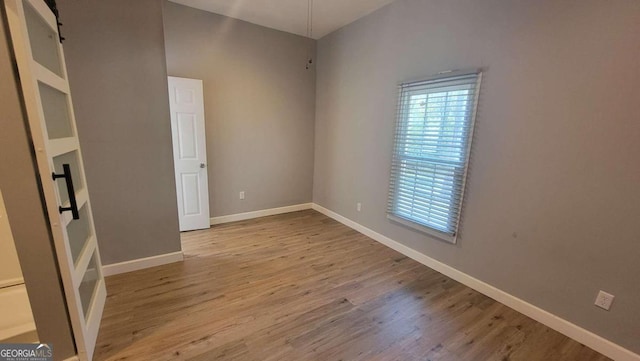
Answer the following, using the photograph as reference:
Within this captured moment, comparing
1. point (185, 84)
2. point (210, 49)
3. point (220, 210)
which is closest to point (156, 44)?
point (185, 84)

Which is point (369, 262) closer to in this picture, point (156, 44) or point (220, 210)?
point (220, 210)

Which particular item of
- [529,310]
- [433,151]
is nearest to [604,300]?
[529,310]

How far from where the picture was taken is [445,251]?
2.62 meters

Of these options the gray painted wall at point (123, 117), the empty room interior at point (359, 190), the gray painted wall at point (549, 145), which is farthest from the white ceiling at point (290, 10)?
the gray painted wall at point (123, 117)

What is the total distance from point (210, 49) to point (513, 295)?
437cm

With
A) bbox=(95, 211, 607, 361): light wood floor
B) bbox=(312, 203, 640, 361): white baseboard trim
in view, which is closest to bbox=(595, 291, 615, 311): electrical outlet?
bbox=(312, 203, 640, 361): white baseboard trim

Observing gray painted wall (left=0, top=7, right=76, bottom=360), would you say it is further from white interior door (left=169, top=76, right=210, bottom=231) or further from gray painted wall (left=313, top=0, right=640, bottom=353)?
gray painted wall (left=313, top=0, right=640, bottom=353)

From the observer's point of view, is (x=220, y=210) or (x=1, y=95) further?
(x=220, y=210)

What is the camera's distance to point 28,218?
1.27 meters

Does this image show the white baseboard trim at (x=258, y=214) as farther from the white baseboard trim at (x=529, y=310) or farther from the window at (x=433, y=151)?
the window at (x=433, y=151)

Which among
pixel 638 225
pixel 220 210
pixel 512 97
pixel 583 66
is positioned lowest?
pixel 220 210

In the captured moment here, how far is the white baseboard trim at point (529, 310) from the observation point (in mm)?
1685

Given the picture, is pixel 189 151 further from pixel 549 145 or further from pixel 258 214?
pixel 549 145

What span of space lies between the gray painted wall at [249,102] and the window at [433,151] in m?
1.89
